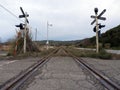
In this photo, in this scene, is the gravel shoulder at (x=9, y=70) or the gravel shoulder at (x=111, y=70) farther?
the gravel shoulder at (x=111, y=70)

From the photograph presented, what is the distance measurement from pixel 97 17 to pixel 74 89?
2353cm

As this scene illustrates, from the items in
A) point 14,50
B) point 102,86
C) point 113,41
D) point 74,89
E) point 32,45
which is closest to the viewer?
point 74,89

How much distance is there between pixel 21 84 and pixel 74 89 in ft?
6.27

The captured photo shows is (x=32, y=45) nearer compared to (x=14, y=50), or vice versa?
(x=14, y=50)

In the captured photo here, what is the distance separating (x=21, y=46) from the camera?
35.2m

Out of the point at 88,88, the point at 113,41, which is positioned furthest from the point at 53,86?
the point at 113,41

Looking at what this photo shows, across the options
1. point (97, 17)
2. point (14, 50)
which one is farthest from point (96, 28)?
point (14, 50)

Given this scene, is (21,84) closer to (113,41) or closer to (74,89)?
(74,89)

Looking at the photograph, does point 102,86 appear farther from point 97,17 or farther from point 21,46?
point 21,46

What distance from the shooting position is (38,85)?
8.72m

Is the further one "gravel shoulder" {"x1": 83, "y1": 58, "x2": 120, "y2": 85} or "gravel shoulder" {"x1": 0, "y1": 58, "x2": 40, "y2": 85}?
"gravel shoulder" {"x1": 83, "y1": 58, "x2": 120, "y2": 85}

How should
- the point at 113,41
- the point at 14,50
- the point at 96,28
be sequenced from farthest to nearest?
the point at 113,41, the point at 14,50, the point at 96,28

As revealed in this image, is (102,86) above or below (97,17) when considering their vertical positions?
below

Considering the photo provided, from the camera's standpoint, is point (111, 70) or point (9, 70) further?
point (111, 70)
